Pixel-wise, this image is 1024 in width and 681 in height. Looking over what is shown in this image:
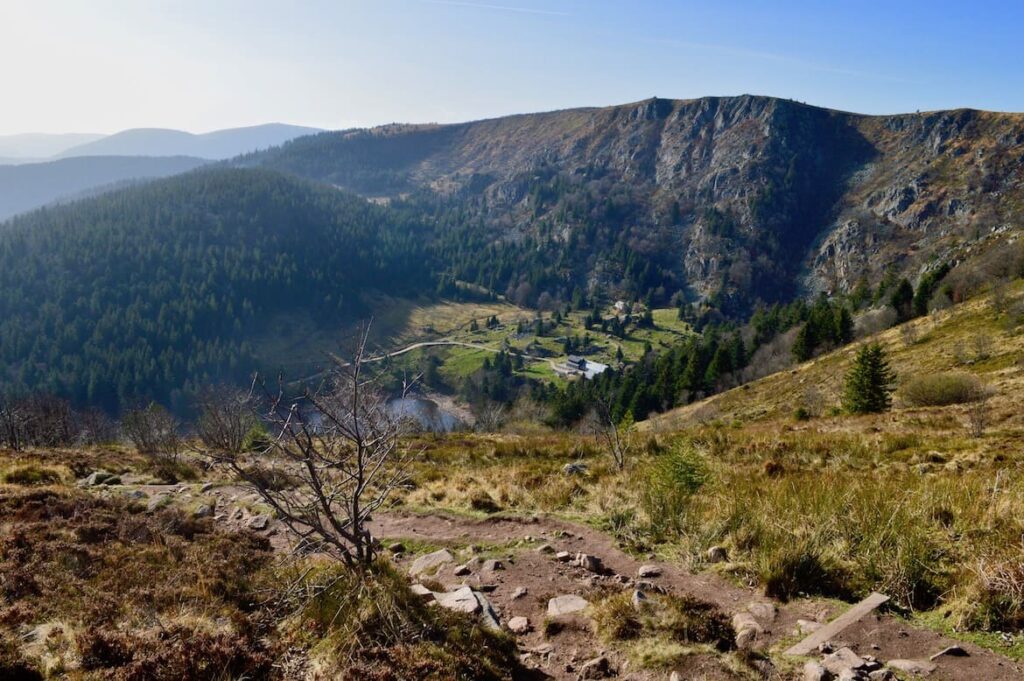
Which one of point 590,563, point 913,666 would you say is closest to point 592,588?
point 590,563

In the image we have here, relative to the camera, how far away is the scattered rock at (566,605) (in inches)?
274

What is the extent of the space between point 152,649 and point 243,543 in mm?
6247

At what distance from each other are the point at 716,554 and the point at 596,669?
3108mm

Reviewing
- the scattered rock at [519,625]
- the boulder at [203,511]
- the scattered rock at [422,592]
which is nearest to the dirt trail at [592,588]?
the scattered rock at [519,625]

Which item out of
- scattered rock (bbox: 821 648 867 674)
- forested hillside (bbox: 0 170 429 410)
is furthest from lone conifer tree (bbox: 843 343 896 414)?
forested hillside (bbox: 0 170 429 410)

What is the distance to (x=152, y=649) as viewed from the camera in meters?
5.69

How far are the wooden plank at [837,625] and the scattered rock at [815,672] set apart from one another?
34 centimetres

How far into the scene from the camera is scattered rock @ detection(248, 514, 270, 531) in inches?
522

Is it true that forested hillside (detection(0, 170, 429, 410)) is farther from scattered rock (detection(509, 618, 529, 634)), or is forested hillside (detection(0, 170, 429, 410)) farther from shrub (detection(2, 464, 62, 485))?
scattered rock (detection(509, 618, 529, 634))

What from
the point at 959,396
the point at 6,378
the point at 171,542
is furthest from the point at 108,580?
the point at 6,378

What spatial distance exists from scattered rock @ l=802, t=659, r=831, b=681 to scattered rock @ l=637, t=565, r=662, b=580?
2841 millimetres

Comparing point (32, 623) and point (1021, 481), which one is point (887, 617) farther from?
point (32, 623)

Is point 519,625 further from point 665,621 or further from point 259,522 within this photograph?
point 259,522

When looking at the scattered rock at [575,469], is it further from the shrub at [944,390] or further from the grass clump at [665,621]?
the shrub at [944,390]
